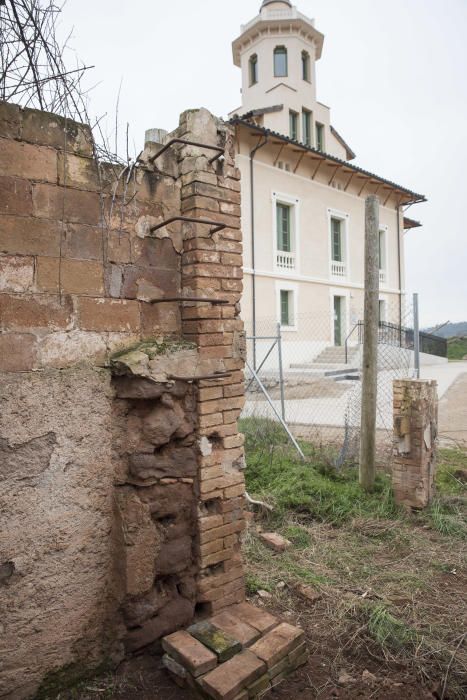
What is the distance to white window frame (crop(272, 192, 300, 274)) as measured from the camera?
59.0ft

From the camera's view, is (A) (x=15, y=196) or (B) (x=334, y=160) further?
(B) (x=334, y=160)

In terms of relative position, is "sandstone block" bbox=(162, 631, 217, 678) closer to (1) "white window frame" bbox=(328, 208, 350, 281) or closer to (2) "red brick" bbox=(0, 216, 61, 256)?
(2) "red brick" bbox=(0, 216, 61, 256)

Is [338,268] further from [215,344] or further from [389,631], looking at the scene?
[389,631]

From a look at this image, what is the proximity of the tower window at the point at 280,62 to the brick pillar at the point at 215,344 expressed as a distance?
22241mm

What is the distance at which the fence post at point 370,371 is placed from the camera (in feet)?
16.1

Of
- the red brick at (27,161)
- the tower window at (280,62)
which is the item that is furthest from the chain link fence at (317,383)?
the tower window at (280,62)

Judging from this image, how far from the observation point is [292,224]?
1911 cm

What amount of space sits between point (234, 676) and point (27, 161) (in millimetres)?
2592

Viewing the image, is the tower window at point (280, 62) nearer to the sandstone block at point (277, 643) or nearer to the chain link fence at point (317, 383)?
the chain link fence at point (317, 383)

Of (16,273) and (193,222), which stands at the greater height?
(193,222)

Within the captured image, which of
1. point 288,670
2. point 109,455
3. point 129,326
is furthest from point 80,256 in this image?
point 288,670

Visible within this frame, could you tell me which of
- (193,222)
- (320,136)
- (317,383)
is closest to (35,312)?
(193,222)

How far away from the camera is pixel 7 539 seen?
2.15 metres

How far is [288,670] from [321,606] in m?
0.66
